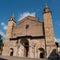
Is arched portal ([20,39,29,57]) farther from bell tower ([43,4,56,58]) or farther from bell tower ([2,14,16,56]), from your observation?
bell tower ([43,4,56,58])

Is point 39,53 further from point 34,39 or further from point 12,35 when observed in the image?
point 12,35

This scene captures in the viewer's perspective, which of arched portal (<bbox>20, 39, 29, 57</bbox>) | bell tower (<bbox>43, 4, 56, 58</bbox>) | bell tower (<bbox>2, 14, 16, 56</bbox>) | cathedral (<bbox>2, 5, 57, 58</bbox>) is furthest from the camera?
bell tower (<bbox>2, 14, 16, 56</bbox>)

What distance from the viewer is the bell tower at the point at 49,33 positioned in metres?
21.0

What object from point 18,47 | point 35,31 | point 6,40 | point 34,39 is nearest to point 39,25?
point 35,31

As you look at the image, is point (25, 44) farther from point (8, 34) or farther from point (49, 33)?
point (49, 33)

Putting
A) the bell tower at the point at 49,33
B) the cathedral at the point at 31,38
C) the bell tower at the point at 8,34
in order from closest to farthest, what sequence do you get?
the bell tower at the point at 49,33
the cathedral at the point at 31,38
the bell tower at the point at 8,34

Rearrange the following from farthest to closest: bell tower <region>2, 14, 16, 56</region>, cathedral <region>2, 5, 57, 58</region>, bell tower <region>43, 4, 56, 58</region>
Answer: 1. bell tower <region>2, 14, 16, 56</region>
2. cathedral <region>2, 5, 57, 58</region>
3. bell tower <region>43, 4, 56, 58</region>

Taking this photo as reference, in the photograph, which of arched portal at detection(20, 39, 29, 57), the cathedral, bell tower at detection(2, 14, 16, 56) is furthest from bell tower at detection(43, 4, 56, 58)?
bell tower at detection(2, 14, 16, 56)

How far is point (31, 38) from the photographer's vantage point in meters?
24.1

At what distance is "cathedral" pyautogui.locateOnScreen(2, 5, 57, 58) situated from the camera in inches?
869

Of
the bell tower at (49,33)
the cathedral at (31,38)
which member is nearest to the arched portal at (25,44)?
the cathedral at (31,38)

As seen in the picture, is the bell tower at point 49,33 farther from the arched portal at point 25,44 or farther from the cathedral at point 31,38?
the arched portal at point 25,44

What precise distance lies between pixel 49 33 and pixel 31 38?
4.29 meters

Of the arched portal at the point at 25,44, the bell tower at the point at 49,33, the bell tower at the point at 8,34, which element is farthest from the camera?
the bell tower at the point at 8,34
